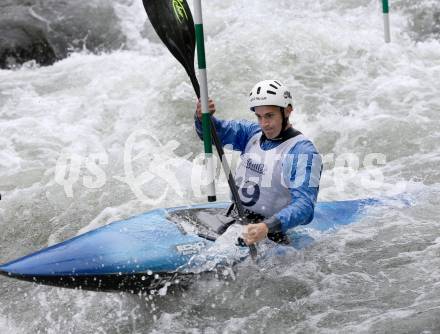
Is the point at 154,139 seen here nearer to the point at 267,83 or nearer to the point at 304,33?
the point at 304,33

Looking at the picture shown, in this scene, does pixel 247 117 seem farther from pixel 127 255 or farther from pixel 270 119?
pixel 127 255

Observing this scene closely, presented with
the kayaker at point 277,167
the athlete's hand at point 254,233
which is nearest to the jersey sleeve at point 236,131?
the kayaker at point 277,167

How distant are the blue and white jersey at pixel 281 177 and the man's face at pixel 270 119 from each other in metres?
0.07

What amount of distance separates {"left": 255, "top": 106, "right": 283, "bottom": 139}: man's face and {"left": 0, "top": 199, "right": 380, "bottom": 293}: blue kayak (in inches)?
21.3

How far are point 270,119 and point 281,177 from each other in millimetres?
312

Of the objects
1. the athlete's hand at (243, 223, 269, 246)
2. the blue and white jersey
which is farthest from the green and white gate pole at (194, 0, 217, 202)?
the athlete's hand at (243, 223, 269, 246)

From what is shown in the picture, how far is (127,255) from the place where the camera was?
→ 11.7 feet

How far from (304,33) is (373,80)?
1.08 meters

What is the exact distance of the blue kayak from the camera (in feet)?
11.3

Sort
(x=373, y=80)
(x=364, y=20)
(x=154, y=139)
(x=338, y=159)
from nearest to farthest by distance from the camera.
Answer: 1. (x=338, y=159)
2. (x=154, y=139)
3. (x=373, y=80)
4. (x=364, y=20)

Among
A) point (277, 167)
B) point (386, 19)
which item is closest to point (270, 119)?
point (277, 167)

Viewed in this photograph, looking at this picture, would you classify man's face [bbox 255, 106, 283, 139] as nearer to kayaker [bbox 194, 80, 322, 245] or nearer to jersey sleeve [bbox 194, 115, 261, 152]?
kayaker [bbox 194, 80, 322, 245]

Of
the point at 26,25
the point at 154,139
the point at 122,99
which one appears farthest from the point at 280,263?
the point at 26,25

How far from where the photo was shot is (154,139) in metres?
6.74
